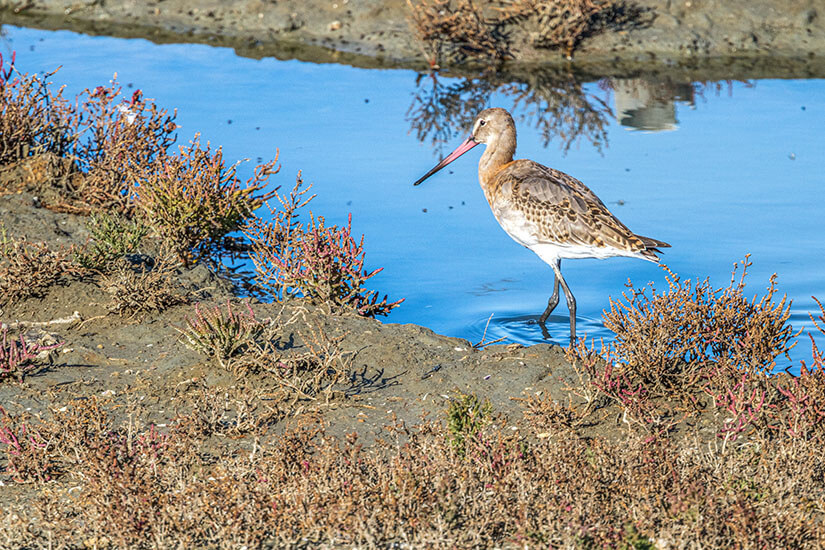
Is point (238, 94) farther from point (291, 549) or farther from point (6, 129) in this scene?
point (291, 549)

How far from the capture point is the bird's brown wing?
26.0 ft

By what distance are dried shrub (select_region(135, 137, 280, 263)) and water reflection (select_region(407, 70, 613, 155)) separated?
364cm

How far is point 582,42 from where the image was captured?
659 inches

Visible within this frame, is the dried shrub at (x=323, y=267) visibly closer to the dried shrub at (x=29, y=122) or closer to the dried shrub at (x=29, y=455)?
the dried shrub at (x=29, y=455)

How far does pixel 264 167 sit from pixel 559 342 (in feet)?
9.92

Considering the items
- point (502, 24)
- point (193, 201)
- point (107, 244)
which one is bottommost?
point (107, 244)

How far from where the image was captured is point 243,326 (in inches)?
274

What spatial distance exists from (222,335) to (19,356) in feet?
4.32

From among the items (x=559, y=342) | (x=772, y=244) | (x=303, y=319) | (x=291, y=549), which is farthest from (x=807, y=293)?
(x=291, y=549)

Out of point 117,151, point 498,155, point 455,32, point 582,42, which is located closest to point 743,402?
point 498,155

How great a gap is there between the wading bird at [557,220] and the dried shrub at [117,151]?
3219 millimetres

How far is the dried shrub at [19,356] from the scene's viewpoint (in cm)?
675

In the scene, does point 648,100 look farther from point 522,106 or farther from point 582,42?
point 582,42

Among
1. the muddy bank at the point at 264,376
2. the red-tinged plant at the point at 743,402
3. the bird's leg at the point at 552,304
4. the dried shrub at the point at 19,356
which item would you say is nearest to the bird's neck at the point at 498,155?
the bird's leg at the point at 552,304
